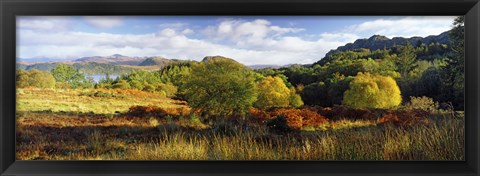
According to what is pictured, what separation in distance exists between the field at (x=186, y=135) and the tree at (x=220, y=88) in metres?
0.11

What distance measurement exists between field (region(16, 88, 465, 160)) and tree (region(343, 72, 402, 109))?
0.13m

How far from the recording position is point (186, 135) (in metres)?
3.00

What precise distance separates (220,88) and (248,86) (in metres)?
0.23

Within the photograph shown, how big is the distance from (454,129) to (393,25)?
0.93 meters

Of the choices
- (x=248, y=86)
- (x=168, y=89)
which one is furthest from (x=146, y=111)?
(x=248, y=86)

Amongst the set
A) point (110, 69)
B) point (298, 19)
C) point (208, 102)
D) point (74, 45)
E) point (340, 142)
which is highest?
point (298, 19)

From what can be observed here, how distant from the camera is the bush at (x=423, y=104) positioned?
9.72ft

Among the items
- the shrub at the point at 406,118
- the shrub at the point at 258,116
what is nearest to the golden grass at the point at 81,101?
the shrub at the point at 258,116

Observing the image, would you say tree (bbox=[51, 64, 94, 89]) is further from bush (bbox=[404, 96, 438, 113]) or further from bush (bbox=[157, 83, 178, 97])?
bush (bbox=[404, 96, 438, 113])

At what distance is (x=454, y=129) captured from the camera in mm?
2963
